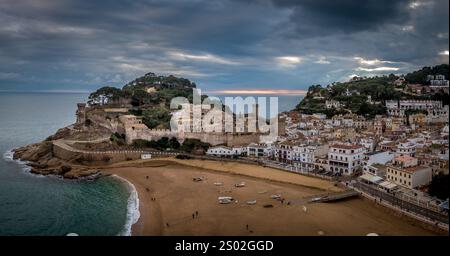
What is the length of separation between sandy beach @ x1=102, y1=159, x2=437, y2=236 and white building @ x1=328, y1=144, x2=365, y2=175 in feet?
7.05

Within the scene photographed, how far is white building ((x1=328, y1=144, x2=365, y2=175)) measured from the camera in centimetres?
2403

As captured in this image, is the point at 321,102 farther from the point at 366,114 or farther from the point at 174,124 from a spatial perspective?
the point at 174,124

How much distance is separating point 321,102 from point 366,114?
10654 millimetres

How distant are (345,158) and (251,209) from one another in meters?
8.42

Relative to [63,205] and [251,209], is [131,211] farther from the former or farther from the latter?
[251,209]

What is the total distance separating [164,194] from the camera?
846 inches

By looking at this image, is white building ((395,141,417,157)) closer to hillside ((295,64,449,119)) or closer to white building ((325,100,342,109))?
hillside ((295,64,449,119))

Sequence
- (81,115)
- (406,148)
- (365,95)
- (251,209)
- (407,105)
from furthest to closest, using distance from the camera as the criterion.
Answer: (365,95)
(81,115)
(407,105)
(406,148)
(251,209)

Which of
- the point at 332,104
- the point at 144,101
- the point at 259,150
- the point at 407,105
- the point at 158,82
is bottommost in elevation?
the point at 259,150

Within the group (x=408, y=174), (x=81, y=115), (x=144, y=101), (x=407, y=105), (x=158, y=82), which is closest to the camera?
(x=408, y=174)

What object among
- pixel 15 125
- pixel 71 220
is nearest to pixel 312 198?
pixel 71 220

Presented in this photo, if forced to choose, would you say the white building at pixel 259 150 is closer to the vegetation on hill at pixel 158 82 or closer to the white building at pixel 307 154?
the white building at pixel 307 154

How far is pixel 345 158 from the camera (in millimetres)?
24078

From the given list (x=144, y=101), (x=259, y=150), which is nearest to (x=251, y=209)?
(x=259, y=150)
